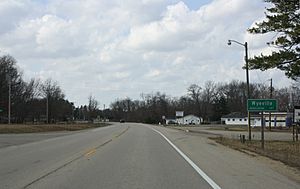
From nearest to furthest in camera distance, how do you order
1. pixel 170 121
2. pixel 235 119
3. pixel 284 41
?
pixel 284 41, pixel 235 119, pixel 170 121

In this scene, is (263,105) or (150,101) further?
(150,101)

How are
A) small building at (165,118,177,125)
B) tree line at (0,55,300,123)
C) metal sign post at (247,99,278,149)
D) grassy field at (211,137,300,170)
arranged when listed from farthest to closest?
small building at (165,118,177,125) < tree line at (0,55,300,123) < metal sign post at (247,99,278,149) < grassy field at (211,137,300,170)

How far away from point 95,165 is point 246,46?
76.6 ft

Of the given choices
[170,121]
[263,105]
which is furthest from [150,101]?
[263,105]

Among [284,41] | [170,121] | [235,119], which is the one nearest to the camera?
[284,41]

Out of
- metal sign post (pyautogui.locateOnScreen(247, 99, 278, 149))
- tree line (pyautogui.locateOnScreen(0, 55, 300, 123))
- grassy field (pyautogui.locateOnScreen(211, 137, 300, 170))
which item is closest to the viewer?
grassy field (pyautogui.locateOnScreen(211, 137, 300, 170))

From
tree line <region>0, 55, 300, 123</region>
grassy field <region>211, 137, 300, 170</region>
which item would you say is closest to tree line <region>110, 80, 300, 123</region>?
tree line <region>0, 55, 300, 123</region>

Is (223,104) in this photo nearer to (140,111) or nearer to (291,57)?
(140,111)

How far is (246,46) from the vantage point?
35719mm

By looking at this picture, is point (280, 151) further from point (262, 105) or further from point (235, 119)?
point (235, 119)

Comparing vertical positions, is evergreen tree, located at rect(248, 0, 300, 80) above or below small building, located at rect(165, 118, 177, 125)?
above

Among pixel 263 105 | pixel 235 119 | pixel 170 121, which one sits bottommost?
pixel 170 121

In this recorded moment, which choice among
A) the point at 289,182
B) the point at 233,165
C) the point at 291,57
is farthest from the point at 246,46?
the point at 289,182

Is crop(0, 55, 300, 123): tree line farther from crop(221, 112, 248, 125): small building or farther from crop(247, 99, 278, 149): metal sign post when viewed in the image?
crop(247, 99, 278, 149): metal sign post
